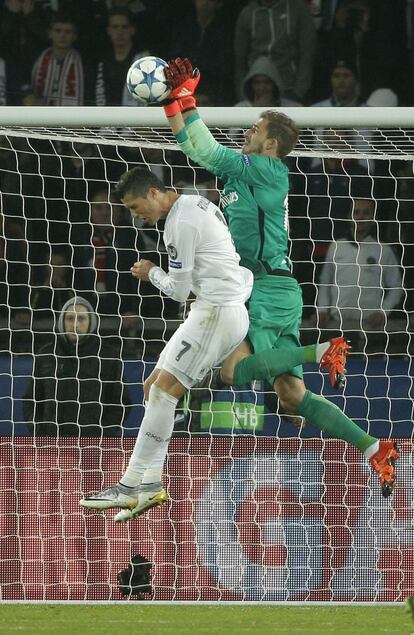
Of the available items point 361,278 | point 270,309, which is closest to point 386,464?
point 270,309

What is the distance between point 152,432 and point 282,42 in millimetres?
5175

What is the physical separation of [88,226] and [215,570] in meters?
2.90

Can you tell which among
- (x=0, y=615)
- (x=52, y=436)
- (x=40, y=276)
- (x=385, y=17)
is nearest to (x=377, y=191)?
(x=385, y=17)

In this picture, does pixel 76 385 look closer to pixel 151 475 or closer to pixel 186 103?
pixel 151 475

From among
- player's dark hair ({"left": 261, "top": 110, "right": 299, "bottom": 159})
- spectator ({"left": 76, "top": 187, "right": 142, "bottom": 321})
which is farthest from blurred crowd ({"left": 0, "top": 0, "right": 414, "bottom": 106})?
player's dark hair ({"left": 261, "top": 110, "right": 299, "bottom": 159})

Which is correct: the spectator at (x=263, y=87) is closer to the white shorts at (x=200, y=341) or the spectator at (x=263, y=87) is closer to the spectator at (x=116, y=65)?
the spectator at (x=116, y=65)

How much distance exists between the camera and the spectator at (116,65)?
11312 millimetres

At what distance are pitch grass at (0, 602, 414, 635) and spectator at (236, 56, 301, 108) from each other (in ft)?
15.1

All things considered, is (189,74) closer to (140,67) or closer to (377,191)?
(140,67)

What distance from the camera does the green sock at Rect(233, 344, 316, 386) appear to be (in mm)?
7434

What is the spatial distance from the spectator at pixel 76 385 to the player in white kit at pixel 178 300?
1.59 metres

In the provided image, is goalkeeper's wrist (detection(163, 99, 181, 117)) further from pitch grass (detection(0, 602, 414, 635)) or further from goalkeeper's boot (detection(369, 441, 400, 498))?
pitch grass (detection(0, 602, 414, 635))

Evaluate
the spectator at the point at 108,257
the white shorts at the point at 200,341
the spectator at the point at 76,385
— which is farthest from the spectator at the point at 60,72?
the white shorts at the point at 200,341

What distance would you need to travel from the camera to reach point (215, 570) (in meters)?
8.55
